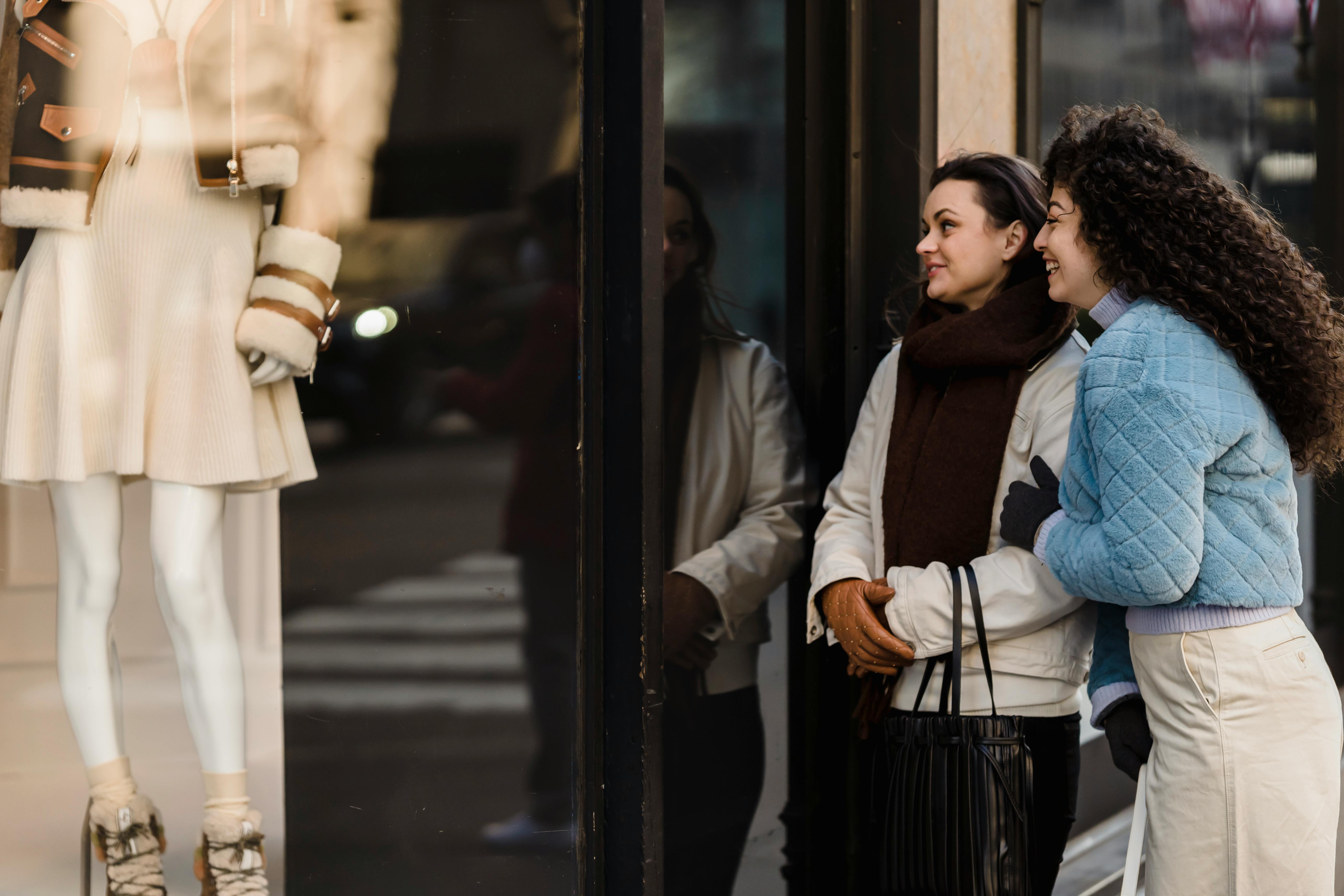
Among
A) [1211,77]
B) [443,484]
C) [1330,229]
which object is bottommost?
[443,484]

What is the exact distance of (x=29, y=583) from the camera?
2.12 meters

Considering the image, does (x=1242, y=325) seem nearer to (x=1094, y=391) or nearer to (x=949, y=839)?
(x=1094, y=391)

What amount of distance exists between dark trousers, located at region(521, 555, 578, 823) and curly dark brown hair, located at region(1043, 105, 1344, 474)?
127 cm

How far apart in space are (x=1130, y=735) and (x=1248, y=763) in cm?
24

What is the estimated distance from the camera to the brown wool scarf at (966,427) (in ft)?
8.81

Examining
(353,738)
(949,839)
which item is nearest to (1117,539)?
(949,839)

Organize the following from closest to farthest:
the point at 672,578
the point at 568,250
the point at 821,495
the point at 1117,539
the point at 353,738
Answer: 1. the point at 1117,539
2. the point at 353,738
3. the point at 568,250
4. the point at 672,578
5. the point at 821,495

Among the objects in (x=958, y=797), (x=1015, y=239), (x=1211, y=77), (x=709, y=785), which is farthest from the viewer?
(x=1211, y=77)

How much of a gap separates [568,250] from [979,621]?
3.77 ft

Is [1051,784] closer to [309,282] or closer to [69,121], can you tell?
[309,282]

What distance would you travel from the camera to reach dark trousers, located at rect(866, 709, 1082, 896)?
2.69 metres

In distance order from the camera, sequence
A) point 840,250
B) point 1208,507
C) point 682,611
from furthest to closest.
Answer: point 840,250 < point 682,611 < point 1208,507

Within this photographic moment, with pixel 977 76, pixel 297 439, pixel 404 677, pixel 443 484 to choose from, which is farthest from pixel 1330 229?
pixel 297 439

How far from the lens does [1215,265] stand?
2.36 metres
